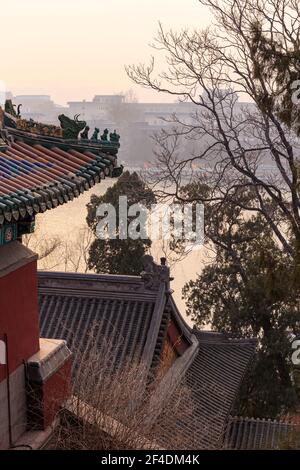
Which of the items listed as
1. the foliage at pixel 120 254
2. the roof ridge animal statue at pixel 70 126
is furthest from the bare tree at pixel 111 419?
the foliage at pixel 120 254

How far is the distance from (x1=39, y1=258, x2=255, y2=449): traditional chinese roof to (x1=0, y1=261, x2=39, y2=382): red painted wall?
3487 millimetres

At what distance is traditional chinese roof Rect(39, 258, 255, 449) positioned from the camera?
361 inches

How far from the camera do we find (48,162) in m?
5.06

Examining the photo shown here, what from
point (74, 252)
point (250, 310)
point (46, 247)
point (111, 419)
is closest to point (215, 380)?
point (250, 310)

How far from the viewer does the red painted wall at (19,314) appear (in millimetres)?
4660

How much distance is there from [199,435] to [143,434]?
341 cm

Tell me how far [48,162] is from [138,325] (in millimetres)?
4971

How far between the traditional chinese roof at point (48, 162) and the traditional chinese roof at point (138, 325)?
160 inches

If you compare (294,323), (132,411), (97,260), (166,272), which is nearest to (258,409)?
(294,323)

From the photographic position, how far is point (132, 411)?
5293 mm

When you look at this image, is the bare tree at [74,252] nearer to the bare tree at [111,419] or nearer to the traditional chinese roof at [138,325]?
the traditional chinese roof at [138,325]

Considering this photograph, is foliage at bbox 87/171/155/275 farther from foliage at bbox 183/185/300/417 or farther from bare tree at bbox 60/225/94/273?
bare tree at bbox 60/225/94/273

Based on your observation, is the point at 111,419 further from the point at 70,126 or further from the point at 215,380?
the point at 215,380

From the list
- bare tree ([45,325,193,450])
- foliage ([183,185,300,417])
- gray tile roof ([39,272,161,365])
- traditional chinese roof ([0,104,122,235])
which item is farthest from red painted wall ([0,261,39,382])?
foliage ([183,185,300,417])
